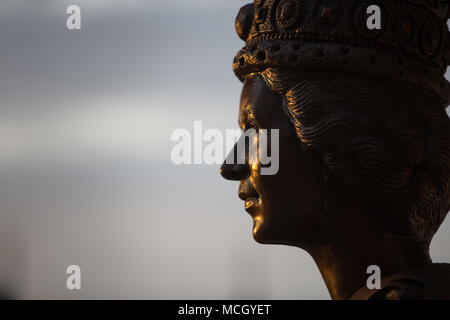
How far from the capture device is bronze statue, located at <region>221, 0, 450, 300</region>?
3.84 meters

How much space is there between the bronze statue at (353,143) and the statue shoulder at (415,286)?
0.01m

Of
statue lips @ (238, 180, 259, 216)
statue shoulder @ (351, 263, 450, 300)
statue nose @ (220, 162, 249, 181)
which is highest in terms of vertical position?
statue nose @ (220, 162, 249, 181)

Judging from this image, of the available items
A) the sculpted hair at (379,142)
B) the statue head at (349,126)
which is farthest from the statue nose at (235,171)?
the sculpted hair at (379,142)

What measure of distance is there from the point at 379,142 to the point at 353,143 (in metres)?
0.15

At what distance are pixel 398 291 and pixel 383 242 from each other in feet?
1.14

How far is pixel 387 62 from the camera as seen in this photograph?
13.0 ft

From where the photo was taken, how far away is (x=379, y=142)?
151 inches

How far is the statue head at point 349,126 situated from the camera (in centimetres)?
384

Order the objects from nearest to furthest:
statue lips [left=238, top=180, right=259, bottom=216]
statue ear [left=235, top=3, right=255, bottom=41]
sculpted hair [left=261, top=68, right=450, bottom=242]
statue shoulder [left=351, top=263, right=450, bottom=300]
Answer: statue shoulder [left=351, top=263, right=450, bottom=300] < sculpted hair [left=261, top=68, right=450, bottom=242] < statue lips [left=238, top=180, right=259, bottom=216] < statue ear [left=235, top=3, right=255, bottom=41]

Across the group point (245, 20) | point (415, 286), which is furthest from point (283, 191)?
point (245, 20)

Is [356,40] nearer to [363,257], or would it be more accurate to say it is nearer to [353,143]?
[353,143]

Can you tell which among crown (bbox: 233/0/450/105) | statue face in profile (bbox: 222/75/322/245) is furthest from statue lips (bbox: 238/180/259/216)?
crown (bbox: 233/0/450/105)

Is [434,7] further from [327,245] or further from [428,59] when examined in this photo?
[327,245]

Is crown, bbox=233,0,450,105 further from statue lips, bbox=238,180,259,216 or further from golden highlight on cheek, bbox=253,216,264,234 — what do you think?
golden highlight on cheek, bbox=253,216,264,234
